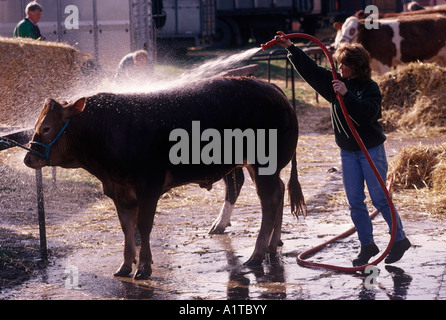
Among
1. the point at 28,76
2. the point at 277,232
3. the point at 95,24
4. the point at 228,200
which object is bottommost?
the point at 277,232

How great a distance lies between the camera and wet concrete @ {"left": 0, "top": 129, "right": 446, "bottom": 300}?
5.59 m

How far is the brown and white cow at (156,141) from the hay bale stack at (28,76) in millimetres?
4536

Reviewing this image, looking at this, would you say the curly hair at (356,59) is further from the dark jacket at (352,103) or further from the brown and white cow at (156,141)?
the brown and white cow at (156,141)

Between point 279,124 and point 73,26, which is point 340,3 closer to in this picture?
point 73,26

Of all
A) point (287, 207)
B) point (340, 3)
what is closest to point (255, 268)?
point (287, 207)

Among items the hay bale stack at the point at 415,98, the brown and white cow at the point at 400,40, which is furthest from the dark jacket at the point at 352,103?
the brown and white cow at the point at 400,40

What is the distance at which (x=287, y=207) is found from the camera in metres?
8.33

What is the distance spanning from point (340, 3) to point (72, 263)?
95.0ft

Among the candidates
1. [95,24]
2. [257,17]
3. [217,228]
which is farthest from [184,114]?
[257,17]

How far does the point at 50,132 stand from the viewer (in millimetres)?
6000

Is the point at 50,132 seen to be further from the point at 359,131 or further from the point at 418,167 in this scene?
the point at 418,167

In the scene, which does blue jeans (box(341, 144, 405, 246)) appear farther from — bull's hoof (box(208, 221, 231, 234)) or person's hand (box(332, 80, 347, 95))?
bull's hoof (box(208, 221, 231, 234))

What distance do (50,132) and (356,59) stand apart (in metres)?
2.38
